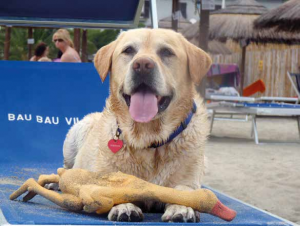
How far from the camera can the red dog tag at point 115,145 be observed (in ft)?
8.62

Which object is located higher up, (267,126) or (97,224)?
(97,224)

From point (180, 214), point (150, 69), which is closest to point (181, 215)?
point (180, 214)

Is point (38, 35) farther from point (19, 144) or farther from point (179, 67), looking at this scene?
point (179, 67)

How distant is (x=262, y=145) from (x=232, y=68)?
1286cm

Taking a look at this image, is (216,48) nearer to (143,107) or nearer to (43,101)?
(43,101)

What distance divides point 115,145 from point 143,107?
26 centimetres

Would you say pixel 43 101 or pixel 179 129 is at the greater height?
pixel 179 129

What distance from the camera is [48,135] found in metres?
4.66

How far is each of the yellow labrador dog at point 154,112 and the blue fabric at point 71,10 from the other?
239 centimetres

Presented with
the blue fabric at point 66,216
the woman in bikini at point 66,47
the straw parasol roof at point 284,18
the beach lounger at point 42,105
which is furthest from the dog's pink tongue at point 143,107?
the straw parasol roof at point 284,18

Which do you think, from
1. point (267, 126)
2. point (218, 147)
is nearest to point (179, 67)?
point (218, 147)

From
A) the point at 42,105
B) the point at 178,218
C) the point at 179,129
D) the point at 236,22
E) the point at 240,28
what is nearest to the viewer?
the point at 178,218

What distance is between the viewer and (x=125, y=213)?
84.8 inches

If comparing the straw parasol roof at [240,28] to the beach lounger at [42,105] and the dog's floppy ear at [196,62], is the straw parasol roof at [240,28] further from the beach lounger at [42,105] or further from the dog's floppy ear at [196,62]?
the dog's floppy ear at [196,62]
